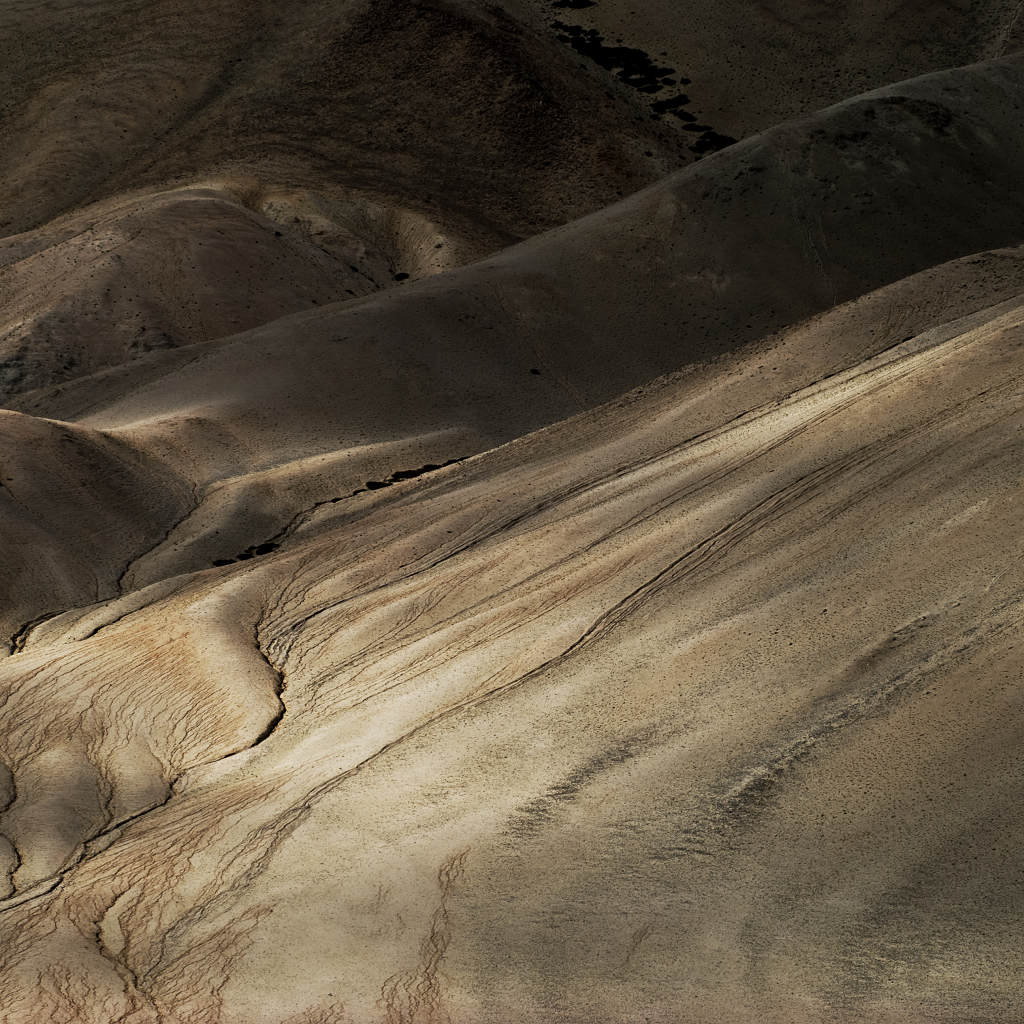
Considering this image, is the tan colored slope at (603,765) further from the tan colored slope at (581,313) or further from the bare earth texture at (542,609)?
the tan colored slope at (581,313)

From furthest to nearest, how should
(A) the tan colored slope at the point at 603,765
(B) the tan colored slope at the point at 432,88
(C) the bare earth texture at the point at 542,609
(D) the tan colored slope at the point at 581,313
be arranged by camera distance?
(B) the tan colored slope at the point at 432,88 < (D) the tan colored slope at the point at 581,313 < (C) the bare earth texture at the point at 542,609 < (A) the tan colored slope at the point at 603,765

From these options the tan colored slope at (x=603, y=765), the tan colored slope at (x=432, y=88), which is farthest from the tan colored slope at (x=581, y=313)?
the tan colored slope at (x=432, y=88)

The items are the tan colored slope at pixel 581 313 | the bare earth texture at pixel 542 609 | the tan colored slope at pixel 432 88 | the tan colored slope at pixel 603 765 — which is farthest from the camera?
the tan colored slope at pixel 432 88

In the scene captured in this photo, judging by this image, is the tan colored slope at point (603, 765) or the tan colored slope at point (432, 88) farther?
the tan colored slope at point (432, 88)

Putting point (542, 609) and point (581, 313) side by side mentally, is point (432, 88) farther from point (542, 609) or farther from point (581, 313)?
point (542, 609)

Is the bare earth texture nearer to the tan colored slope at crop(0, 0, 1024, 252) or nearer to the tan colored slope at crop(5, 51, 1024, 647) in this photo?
the tan colored slope at crop(5, 51, 1024, 647)

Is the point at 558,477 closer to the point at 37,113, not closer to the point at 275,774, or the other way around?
the point at 275,774

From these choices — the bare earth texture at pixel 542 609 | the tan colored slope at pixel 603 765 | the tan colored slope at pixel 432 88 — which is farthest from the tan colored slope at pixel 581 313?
the tan colored slope at pixel 432 88

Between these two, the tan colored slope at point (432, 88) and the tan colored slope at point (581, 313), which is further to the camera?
the tan colored slope at point (432, 88)

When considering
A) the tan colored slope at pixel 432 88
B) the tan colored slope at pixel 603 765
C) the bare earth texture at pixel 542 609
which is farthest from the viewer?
the tan colored slope at pixel 432 88
